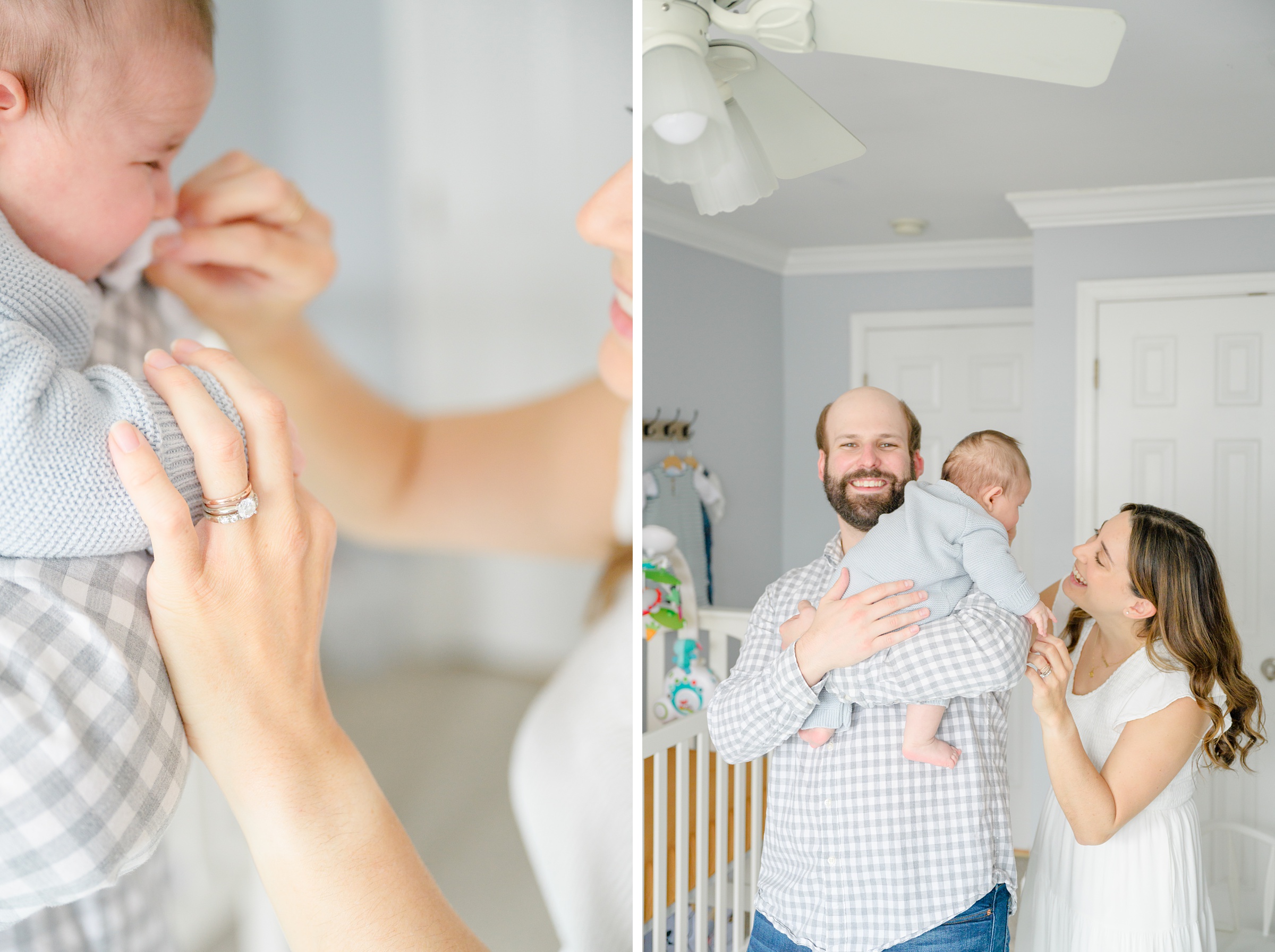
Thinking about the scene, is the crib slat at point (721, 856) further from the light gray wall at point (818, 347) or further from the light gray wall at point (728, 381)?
the light gray wall at point (818, 347)

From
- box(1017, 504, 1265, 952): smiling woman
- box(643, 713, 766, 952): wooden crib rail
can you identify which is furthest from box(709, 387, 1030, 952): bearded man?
box(643, 713, 766, 952): wooden crib rail

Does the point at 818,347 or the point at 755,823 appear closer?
the point at 755,823

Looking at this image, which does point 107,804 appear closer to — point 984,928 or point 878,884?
point 878,884

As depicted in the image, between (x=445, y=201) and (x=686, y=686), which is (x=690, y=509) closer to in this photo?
(x=686, y=686)

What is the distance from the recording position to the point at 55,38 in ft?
2.07

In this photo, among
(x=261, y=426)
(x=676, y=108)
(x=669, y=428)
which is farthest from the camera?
(x=669, y=428)

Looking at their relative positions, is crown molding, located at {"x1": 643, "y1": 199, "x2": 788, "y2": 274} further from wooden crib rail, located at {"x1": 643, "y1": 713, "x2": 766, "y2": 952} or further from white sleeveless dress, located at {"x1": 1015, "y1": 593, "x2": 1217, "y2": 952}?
white sleeveless dress, located at {"x1": 1015, "y1": 593, "x2": 1217, "y2": 952}

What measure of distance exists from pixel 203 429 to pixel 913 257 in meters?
3.33

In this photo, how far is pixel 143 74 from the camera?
682 mm

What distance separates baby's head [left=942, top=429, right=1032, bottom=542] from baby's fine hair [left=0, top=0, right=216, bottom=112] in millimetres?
1120

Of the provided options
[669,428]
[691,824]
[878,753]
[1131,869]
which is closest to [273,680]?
[878,753]

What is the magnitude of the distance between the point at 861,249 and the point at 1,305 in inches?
131

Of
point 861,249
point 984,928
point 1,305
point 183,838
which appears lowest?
point 984,928

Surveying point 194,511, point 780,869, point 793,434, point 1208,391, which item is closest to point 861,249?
point 793,434
